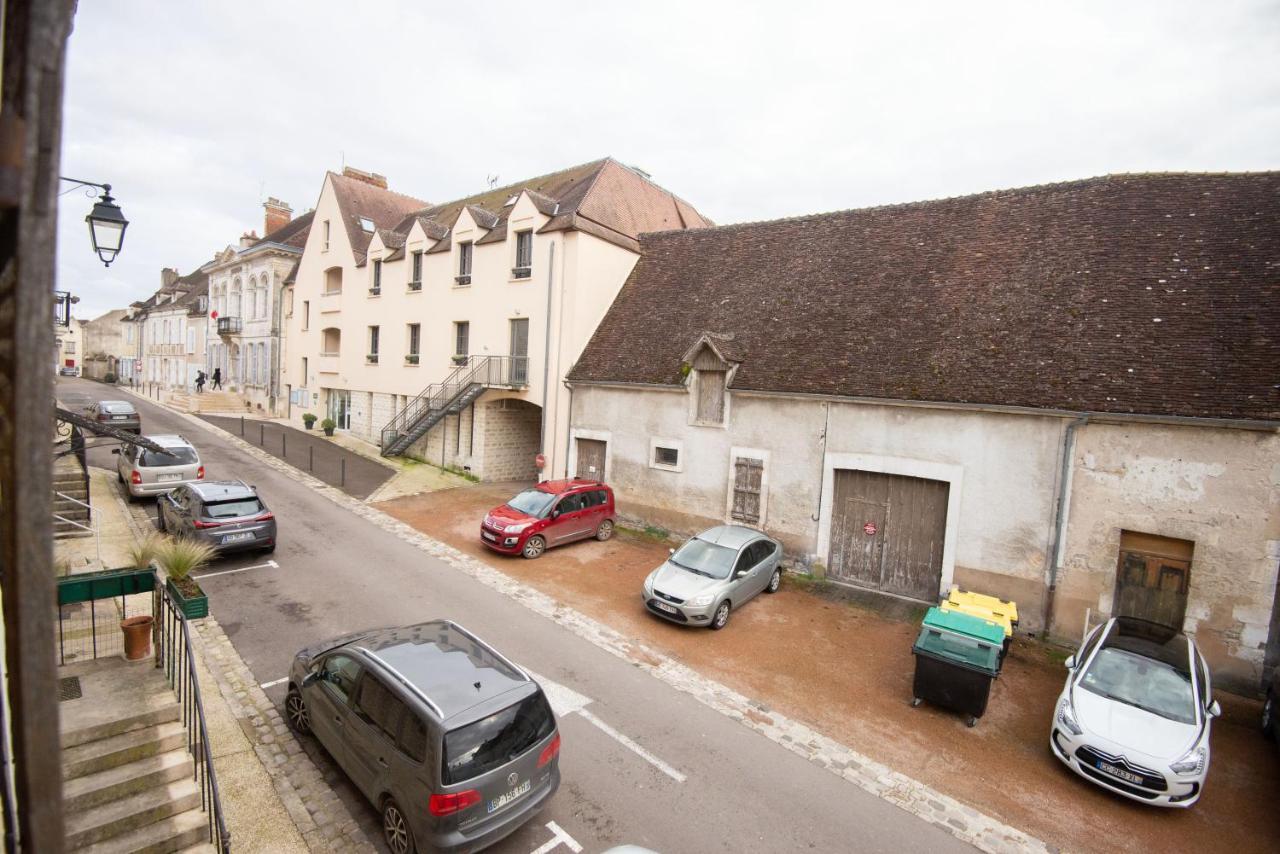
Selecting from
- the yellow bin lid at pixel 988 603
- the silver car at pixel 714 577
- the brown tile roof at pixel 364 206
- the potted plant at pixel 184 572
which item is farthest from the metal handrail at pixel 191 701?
the brown tile roof at pixel 364 206

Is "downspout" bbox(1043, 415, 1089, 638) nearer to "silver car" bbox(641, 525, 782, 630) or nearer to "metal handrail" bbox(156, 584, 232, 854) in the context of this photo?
"silver car" bbox(641, 525, 782, 630)

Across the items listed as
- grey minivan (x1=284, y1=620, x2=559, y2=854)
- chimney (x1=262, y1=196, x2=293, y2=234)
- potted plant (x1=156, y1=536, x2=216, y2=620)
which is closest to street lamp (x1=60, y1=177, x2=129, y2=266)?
potted plant (x1=156, y1=536, x2=216, y2=620)

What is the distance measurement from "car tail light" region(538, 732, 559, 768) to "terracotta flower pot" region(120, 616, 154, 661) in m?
4.54

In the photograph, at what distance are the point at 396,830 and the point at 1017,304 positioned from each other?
14.7 metres

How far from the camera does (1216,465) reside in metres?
10.5

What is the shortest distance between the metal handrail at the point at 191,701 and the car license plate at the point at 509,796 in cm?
209

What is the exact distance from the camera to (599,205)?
21.6 metres

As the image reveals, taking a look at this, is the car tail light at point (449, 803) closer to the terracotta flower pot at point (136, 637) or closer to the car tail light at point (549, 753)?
the car tail light at point (549, 753)

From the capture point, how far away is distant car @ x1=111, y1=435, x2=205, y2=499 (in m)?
15.7

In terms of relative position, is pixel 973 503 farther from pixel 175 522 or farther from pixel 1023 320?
pixel 175 522

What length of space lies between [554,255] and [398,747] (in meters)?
16.7

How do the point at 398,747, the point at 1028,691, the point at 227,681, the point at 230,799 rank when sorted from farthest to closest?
the point at 1028,691 → the point at 227,681 → the point at 230,799 → the point at 398,747

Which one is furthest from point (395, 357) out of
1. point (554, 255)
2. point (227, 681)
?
point (227, 681)

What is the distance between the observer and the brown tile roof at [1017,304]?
37.2 ft
